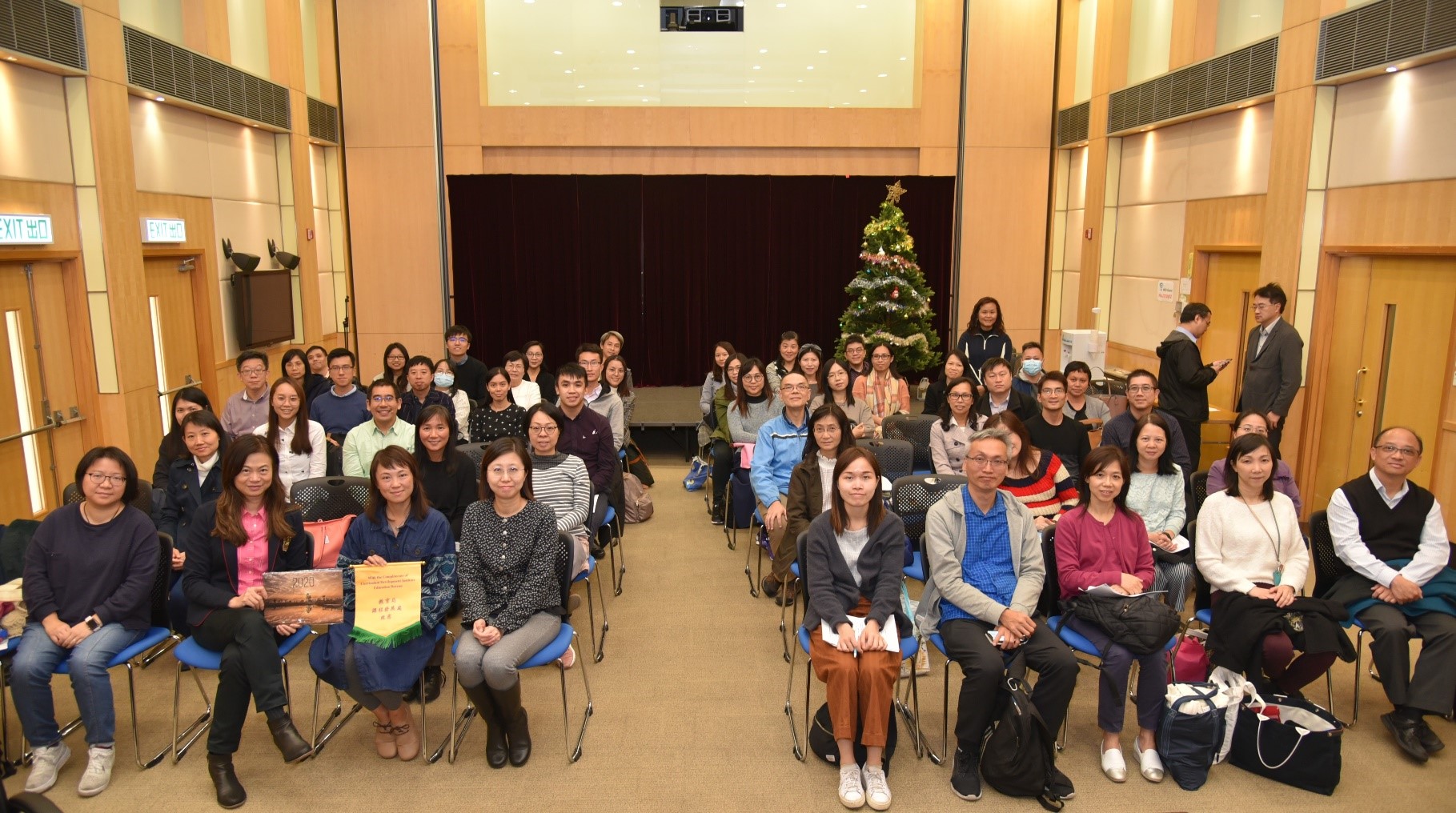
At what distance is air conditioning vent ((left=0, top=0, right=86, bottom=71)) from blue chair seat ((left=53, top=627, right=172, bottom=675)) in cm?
424

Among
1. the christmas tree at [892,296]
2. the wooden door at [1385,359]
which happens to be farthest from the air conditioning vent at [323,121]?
the wooden door at [1385,359]

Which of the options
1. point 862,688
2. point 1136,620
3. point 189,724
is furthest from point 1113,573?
point 189,724

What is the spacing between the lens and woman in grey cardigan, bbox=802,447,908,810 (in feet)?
12.4

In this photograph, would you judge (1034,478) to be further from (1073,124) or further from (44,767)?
(1073,124)

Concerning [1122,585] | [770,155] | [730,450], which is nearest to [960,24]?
[770,155]

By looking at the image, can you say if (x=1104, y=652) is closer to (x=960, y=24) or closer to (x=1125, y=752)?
(x=1125, y=752)

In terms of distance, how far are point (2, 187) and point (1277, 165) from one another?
9110 millimetres

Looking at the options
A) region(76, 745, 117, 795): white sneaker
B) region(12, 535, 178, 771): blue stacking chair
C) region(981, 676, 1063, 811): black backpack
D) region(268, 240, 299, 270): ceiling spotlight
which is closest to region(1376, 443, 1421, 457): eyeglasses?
region(981, 676, 1063, 811): black backpack

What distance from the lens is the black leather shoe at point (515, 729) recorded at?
13.1 feet

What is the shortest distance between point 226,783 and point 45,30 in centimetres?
542

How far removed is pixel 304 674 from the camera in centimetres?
487

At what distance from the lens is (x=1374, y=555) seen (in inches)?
170

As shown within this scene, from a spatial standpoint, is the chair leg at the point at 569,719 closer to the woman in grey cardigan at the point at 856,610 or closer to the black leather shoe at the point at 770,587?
the woman in grey cardigan at the point at 856,610

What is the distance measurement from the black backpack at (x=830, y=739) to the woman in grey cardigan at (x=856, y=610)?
1.2 inches
